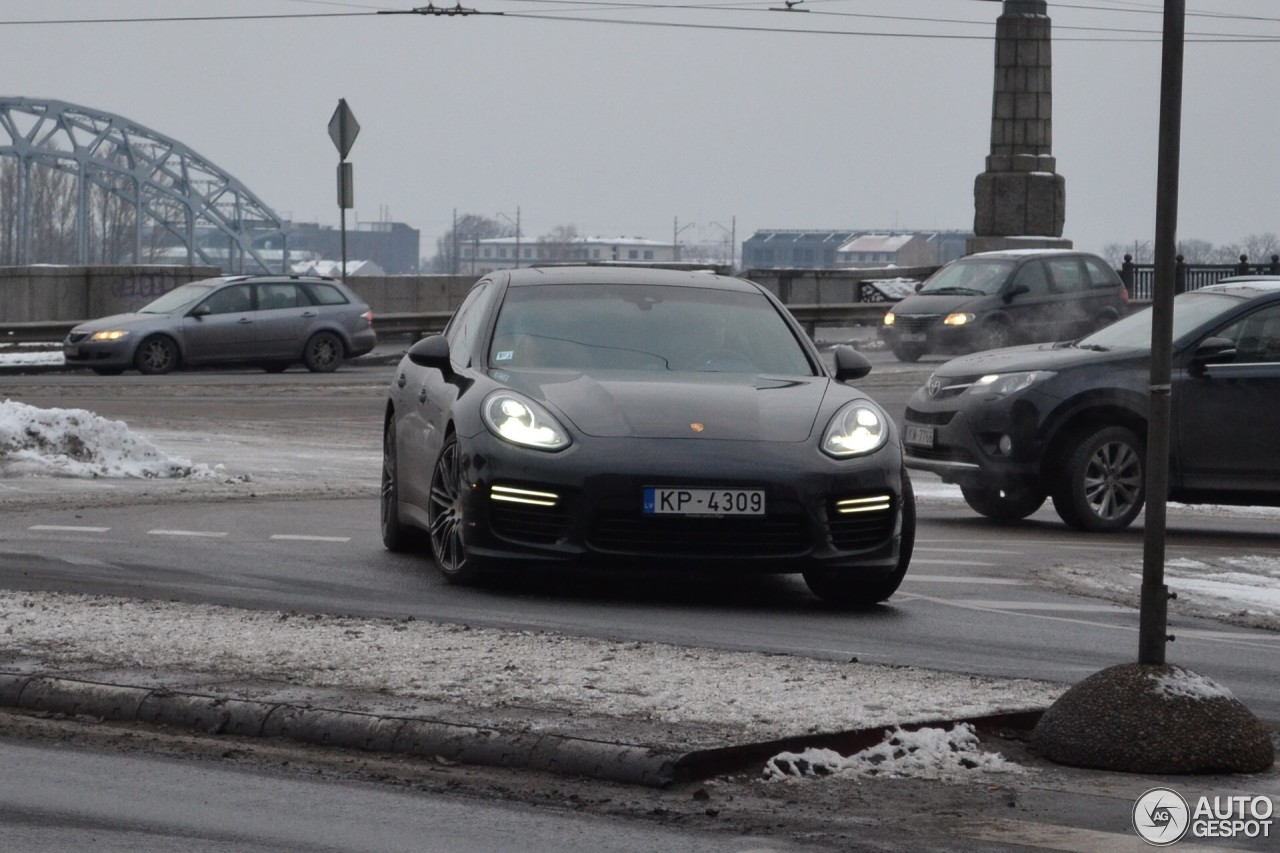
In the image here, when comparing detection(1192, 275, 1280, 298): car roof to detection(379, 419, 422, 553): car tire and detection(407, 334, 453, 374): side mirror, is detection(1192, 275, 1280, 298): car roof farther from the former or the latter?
detection(407, 334, 453, 374): side mirror

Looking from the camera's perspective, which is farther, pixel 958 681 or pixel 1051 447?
pixel 1051 447

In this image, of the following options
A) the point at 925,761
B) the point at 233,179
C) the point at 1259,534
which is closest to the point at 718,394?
the point at 925,761

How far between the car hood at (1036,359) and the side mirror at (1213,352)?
1.17 feet

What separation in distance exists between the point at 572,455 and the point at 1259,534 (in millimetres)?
6256

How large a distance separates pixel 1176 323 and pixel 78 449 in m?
7.10

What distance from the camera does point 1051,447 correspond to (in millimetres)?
12398

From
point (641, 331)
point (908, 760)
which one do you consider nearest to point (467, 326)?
point (641, 331)

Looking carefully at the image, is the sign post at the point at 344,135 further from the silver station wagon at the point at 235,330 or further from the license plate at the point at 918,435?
the license plate at the point at 918,435

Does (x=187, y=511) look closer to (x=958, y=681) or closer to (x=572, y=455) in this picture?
(x=572, y=455)

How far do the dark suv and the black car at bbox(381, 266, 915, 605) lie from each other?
20136mm

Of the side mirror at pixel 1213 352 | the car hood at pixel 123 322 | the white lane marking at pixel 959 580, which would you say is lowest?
the white lane marking at pixel 959 580

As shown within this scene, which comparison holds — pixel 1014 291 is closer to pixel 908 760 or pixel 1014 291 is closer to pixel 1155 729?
pixel 1155 729

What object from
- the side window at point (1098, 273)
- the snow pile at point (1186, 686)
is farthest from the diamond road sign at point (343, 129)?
the snow pile at point (1186, 686)

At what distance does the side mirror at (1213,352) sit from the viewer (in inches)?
474
